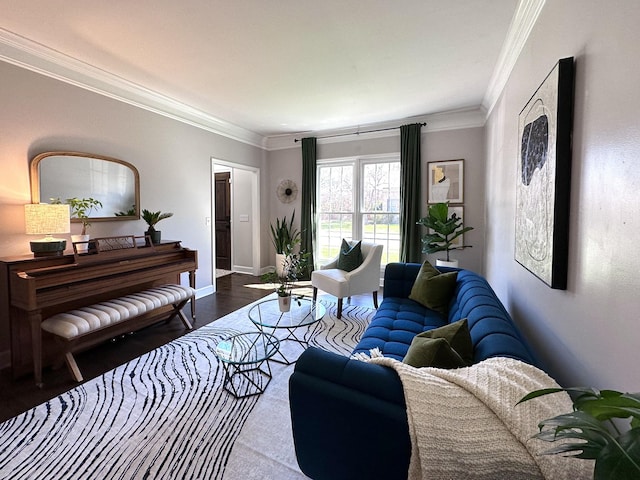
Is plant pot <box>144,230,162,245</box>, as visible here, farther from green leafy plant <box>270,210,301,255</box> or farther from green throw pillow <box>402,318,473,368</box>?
green throw pillow <box>402,318,473,368</box>

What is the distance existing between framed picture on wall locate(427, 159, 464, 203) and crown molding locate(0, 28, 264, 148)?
331 centimetres

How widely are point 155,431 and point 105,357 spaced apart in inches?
49.7

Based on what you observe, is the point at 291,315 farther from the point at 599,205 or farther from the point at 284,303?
the point at 599,205

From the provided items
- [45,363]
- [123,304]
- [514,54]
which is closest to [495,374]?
[514,54]

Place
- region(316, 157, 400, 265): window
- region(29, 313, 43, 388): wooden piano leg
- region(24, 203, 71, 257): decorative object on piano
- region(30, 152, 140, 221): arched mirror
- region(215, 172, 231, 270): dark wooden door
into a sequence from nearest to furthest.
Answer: region(29, 313, 43, 388): wooden piano leg, region(24, 203, 71, 257): decorative object on piano, region(30, 152, 140, 221): arched mirror, region(316, 157, 400, 265): window, region(215, 172, 231, 270): dark wooden door

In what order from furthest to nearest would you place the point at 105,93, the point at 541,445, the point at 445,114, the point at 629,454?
1. the point at 445,114
2. the point at 105,93
3. the point at 541,445
4. the point at 629,454

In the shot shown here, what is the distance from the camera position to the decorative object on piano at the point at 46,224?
243 centimetres

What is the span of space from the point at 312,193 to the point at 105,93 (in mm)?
3144

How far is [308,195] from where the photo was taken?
541 cm

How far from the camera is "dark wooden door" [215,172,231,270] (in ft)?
20.8

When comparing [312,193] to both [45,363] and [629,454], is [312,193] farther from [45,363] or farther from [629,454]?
[629,454]

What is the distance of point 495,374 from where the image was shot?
0.99m

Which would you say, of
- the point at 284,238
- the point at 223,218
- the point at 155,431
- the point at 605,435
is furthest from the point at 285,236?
the point at 605,435

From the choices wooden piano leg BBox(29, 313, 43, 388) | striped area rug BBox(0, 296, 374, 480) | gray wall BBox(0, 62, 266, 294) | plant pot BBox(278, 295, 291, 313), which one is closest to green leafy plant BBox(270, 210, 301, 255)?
gray wall BBox(0, 62, 266, 294)
